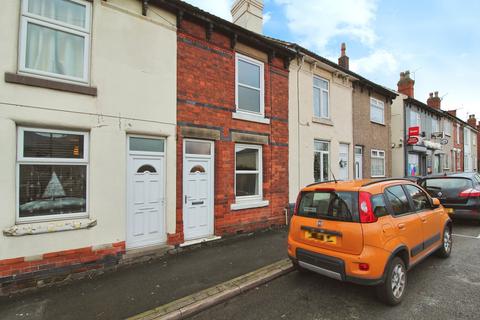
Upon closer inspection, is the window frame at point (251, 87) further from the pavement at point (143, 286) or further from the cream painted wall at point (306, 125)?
the pavement at point (143, 286)

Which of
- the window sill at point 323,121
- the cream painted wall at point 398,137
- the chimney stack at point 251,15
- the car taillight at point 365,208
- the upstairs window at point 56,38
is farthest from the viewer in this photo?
the cream painted wall at point 398,137

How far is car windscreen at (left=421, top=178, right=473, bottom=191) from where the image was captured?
23.8ft

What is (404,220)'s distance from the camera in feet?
12.1

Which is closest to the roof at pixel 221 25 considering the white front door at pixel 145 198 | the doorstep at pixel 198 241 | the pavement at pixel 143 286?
the white front door at pixel 145 198

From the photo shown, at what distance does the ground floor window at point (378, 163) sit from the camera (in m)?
11.9

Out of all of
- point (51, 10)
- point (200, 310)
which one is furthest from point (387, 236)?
point (51, 10)

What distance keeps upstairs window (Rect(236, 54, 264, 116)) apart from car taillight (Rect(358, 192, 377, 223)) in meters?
4.43

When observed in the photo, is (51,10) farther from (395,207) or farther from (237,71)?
(395,207)

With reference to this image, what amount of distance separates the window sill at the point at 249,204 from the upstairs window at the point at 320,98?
4236 mm

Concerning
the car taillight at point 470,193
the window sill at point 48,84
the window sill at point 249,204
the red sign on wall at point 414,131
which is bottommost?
the window sill at point 249,204

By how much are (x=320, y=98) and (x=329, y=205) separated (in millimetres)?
6952

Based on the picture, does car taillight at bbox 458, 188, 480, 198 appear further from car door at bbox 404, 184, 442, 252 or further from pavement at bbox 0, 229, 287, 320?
pavement at bbox 0, 229, 287, 320

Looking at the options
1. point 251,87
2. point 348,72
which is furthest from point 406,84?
point 251,87

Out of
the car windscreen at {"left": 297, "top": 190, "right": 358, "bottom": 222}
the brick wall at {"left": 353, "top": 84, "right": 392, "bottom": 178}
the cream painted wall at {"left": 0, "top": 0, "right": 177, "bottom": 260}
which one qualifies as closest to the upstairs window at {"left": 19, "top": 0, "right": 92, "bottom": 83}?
the cream painted wall at {"left": 0, "top": 0, "right": 177, "bottom": 260}
